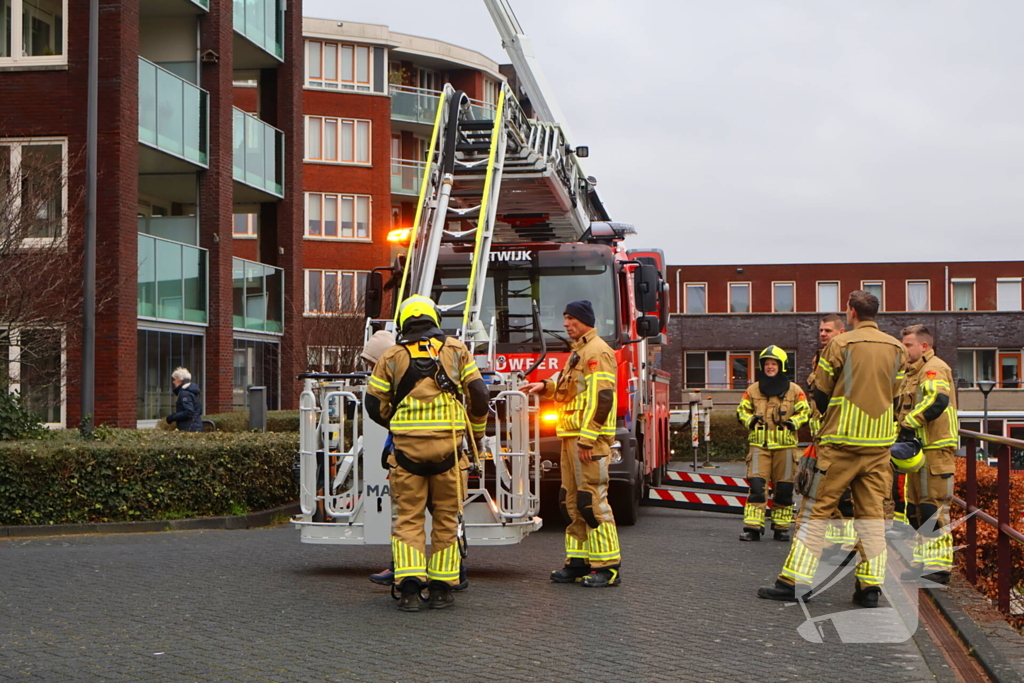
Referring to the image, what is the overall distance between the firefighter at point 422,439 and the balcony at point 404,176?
A: 121 ft

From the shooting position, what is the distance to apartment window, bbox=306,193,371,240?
41969 millimetres

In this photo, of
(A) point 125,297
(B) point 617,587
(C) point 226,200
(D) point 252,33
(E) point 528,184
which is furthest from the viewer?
(D) point 252,33

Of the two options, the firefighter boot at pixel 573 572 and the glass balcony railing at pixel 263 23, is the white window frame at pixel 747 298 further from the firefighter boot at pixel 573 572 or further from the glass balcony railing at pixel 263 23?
the firefighter boot at pixel 573 572

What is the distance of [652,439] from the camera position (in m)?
15.6

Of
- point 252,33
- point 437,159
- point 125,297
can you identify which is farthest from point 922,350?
point 252,33

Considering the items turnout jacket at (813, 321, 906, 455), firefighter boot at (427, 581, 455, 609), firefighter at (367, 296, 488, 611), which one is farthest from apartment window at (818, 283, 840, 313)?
firefighter boot at (427, 581, 455, 609)

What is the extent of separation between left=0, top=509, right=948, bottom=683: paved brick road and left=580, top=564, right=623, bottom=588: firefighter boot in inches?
4.1

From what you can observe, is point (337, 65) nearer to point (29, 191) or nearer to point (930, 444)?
point (29, 191)

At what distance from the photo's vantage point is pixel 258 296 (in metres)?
26.9

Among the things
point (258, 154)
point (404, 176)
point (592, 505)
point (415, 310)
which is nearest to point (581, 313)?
point (592, 505)

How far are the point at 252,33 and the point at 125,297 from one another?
7.77m

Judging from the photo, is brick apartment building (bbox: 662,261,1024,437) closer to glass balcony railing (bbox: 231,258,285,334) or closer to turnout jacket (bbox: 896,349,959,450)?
glass balcony railing (bbox: 231,258,285,334)

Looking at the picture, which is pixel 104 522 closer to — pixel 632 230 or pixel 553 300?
pixel 553 300

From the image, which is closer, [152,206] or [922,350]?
[922,350]
